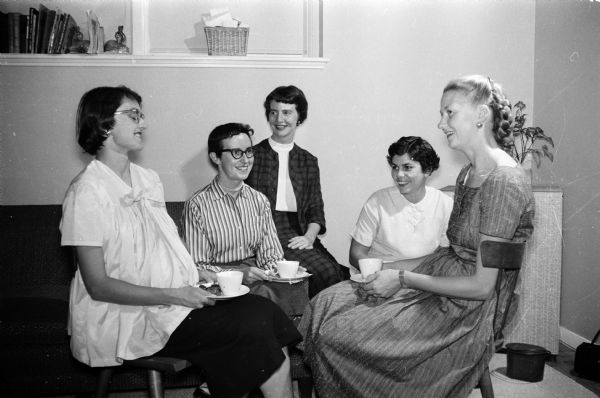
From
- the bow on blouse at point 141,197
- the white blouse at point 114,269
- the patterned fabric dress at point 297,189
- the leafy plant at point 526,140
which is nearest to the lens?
the white blouse at point 114,269

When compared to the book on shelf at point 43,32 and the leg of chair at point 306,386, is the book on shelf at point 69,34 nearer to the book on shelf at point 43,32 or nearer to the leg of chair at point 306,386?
the book on shelf at point 43,32

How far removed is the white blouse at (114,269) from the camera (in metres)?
1.90

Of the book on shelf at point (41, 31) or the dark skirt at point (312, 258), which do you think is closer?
the dark skirt at point (312, 258)

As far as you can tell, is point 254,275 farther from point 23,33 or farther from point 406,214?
point 23,33

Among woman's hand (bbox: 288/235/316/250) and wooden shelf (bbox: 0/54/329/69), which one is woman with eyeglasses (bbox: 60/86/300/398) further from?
wooden shelf (bbox: 0/54/329/69)

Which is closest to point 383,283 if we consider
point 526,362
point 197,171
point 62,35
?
point 526,362

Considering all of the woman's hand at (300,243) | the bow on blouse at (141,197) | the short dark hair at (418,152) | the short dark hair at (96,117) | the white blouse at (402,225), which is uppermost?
the short dark hair at (96,117)

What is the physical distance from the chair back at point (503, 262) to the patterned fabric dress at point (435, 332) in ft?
0.11

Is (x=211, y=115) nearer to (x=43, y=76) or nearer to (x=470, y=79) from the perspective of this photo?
(x=43, y=76)

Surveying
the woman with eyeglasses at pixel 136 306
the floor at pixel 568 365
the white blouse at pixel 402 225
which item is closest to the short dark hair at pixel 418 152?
the white blouse at pixel 402 225

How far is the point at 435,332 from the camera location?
6.24 feet

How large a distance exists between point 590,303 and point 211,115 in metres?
2.35

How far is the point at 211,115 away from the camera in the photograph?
358cm

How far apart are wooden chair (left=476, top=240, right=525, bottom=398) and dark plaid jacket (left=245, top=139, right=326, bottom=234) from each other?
154cm
